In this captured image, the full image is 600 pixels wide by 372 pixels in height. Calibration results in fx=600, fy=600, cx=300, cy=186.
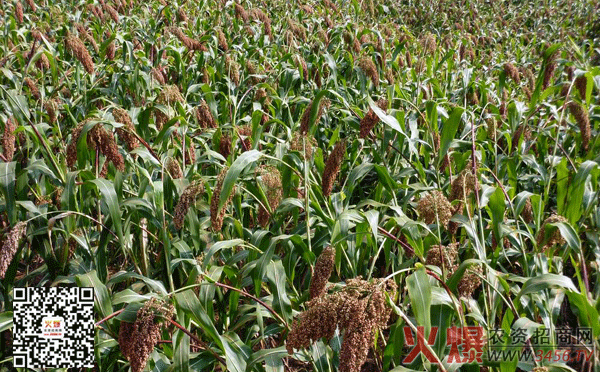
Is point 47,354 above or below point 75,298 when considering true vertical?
below

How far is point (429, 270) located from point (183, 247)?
4.08 ft

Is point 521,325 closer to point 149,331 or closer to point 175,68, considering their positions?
point 149,331

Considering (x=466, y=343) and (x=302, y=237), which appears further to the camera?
(x=302, y=237)

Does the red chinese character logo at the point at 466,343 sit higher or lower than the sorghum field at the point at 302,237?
lower

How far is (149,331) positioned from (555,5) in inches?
438

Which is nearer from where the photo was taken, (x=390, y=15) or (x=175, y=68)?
(x=175, y=68)

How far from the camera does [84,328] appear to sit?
7.14ft

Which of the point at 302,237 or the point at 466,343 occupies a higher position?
the point at 302,237

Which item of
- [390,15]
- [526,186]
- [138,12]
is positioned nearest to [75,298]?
[526,186]

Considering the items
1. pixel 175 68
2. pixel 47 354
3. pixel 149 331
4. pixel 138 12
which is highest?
pixel 138 12

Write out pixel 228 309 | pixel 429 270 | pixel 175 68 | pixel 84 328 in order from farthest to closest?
pixel 175 68
pixel 228 309
pixel 84 328
pixel 429 270

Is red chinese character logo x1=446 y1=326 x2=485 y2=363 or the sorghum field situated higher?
the sorghum field

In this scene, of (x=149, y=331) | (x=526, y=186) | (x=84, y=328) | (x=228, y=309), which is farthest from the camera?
(x=526, y=186)

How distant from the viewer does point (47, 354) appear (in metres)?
2.28
